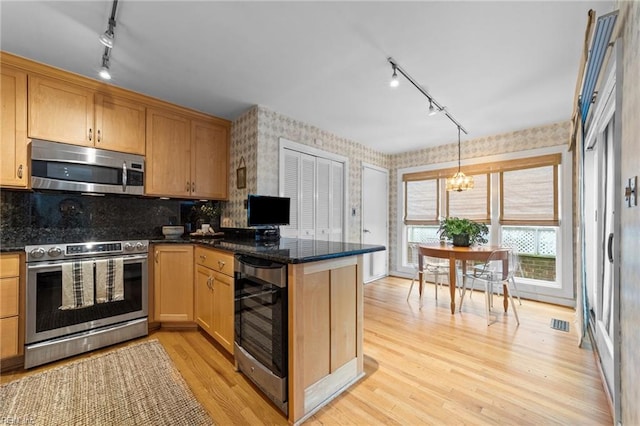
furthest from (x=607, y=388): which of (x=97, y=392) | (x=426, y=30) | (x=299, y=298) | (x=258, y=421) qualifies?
(x=97, y=392)

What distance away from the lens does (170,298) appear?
2637 millimetres

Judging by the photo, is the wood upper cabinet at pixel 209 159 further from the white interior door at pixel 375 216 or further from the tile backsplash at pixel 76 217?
the white interior door at pixel 375 216

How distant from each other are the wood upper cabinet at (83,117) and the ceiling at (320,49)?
20cm

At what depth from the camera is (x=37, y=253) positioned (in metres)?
1.99

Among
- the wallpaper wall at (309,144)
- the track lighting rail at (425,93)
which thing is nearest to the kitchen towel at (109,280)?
the wallpaper wall at (309,144)

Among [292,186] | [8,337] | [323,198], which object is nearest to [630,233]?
[292,186]

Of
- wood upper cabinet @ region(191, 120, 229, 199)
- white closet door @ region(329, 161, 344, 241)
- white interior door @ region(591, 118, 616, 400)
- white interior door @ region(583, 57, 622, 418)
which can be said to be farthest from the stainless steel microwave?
white interior door @ region(591, 118, 616, 400)

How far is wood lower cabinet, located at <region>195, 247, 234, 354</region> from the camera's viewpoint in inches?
82.2

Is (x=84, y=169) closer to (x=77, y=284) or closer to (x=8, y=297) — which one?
(x=77, y=284)

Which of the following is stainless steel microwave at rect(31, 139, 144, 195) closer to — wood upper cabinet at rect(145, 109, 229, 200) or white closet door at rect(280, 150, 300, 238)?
wood upper cabinet at rect(145, 109, 229, 200)

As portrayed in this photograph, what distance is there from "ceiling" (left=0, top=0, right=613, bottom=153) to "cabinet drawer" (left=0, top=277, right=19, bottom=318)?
5.90 feet

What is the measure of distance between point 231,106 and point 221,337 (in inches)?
96.0

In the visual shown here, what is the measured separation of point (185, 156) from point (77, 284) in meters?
1.62

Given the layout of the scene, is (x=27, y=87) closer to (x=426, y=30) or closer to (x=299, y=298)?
(x=299, y=298)
